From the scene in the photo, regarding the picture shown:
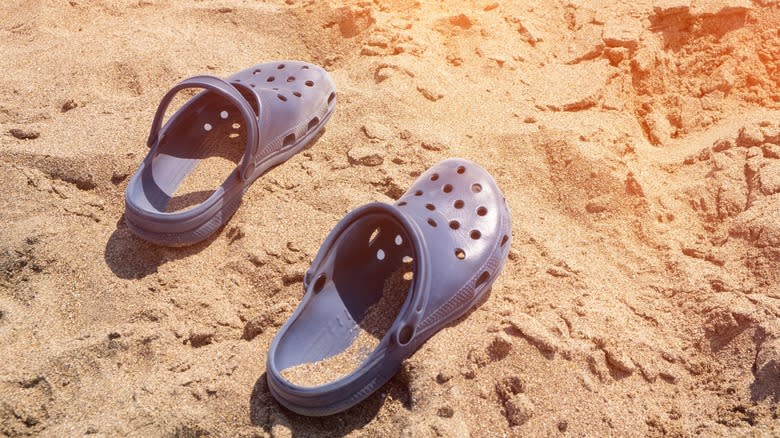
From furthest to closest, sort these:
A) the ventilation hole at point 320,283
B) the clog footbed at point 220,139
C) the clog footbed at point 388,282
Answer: the clog footbed at point 220,139, the ventilation hole at point 320,283, the clog footbed at point 388,282

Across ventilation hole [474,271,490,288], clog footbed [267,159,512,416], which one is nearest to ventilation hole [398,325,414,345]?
clog footbed [267,159,512,416]

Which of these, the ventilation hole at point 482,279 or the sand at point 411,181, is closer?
the sand at point 411,181

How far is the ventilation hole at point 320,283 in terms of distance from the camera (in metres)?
1.80

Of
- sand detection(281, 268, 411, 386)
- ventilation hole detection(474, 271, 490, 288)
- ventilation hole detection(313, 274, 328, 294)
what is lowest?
sand detection(281, 268, 411, 386)

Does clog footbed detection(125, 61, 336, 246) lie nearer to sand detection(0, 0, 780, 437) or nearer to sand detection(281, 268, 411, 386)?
sand detection(0, 0, 780, 437)

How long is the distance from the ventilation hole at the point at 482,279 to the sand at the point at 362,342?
20 centimetres

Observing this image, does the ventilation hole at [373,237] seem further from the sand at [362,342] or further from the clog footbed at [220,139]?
the clog footbed at [220,139]

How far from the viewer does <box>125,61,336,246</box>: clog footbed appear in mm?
2078

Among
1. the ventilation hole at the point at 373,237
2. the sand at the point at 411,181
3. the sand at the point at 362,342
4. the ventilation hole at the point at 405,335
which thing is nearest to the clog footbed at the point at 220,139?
the sand at the point at 411,181

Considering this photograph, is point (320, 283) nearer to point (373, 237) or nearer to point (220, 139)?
point (373, 237)

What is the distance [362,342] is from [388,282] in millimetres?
199

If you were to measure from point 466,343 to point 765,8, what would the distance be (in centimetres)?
184

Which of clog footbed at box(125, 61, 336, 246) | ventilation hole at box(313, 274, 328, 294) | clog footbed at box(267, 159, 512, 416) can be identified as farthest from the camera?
clog footbed at box(125, 61, 336, 246)

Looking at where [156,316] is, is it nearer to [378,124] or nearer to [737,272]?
[378,124]
